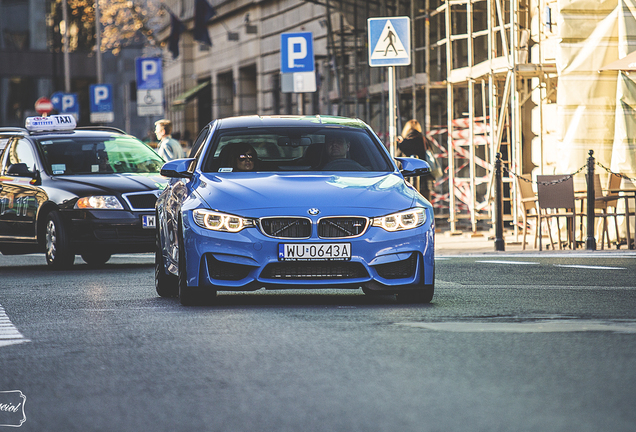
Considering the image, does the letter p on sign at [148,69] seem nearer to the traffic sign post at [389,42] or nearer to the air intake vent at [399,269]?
the traffic sign post at [389,42]

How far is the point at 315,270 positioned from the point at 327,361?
255 cm

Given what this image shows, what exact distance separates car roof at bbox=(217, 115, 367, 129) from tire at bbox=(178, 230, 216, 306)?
1427 mm

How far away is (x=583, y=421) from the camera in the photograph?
5.05 m

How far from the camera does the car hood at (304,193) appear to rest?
9055 millimetres

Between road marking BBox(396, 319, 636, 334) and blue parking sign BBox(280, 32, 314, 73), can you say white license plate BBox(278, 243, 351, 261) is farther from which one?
blue parking sign BBox(280, 32, 314, 73)

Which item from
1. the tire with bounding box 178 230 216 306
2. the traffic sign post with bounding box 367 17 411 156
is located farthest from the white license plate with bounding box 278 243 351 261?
the traffic sign post with bounding box 367 17 411 156

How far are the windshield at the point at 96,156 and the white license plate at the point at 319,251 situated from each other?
6.83 meters

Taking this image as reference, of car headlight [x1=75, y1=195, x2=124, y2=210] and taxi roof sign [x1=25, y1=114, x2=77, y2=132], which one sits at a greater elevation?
taxi roof sign [x1=25, y1=114, x2=77, y2=132]

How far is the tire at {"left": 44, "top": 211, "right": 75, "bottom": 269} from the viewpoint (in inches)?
569

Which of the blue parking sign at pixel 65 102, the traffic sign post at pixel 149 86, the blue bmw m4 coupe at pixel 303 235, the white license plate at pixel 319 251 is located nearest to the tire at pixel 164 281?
the blue bmw m4 coupe at pixel 303 235

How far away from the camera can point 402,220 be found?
30.0 feet

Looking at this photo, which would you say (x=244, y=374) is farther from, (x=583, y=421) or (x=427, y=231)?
(x=427, y=231)

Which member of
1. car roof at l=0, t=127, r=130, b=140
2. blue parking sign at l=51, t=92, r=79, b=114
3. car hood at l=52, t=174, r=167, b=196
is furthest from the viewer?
blue parking sign at l=51, t=92, r=79, b=114

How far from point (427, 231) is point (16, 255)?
997cm
